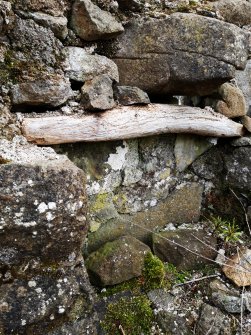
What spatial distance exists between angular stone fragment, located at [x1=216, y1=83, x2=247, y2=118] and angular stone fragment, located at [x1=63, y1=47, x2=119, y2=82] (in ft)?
4.33

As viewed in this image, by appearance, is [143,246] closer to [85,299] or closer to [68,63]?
[85,299]

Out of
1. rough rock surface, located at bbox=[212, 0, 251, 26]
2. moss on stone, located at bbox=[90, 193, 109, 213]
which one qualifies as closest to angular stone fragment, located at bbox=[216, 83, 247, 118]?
rough rock surface, located at bbox=[212, 0, 251, 26]

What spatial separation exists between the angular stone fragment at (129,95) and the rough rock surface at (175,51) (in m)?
0.20

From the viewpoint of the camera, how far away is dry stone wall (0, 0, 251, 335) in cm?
207

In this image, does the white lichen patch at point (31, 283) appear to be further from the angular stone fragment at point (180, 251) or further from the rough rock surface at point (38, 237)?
the angular stone fragment at point (180, 251)

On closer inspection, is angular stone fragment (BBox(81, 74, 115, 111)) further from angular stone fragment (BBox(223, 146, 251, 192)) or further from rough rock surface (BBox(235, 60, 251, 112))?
rough rock surface (BBox(235, 60, 251, 112))

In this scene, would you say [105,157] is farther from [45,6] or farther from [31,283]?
[31,283]

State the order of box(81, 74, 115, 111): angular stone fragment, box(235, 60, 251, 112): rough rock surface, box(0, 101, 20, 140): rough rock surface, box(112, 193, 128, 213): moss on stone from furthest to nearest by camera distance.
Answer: box(235, 60, 251, 112): rough rock surface, box(112, 193, 128, 213): moss on stone, box(81, 74, 115, 111): angular stone fragment, box(0, 101, 20, 140): rough rock surface

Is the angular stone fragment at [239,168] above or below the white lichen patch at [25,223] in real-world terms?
below

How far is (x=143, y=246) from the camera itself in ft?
10.6

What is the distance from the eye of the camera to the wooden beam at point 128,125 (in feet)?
8.45

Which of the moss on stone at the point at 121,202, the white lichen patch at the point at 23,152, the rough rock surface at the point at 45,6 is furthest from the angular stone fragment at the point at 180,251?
the rough rock surface at the point at 45,6

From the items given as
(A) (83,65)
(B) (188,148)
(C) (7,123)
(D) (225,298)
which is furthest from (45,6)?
(D) (225,298)

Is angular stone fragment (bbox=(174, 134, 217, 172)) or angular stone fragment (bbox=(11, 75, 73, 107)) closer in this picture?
angular stone fragment (bbox=(11, 75, 73, 107))
